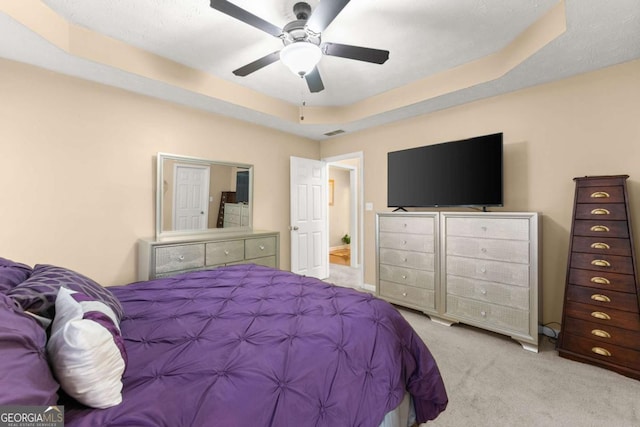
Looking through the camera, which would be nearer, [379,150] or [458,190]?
[458,190]

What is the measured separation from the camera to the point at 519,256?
241 centimetres

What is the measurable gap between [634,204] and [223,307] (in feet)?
10.6

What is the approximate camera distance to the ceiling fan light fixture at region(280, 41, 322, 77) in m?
1.73

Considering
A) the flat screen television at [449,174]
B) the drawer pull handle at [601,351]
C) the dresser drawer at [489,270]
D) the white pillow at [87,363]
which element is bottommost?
the drawer pull handle at [601,351]

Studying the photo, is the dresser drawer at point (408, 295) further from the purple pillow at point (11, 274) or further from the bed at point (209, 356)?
the purple pillow at point (11, 274)

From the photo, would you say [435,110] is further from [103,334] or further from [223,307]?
[103,334]

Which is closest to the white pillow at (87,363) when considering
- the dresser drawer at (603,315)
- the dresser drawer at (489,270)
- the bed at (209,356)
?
the bed at (209,356)

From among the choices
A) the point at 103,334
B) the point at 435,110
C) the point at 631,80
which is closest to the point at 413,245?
the point at 435,110

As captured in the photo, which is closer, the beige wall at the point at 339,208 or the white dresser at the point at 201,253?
the white dresser at the point at 201,253

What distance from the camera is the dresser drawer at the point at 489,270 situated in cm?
241

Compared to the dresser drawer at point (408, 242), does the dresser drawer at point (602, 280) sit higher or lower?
lower

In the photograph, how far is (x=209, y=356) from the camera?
0.96m

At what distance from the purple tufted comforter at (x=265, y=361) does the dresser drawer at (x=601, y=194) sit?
1975 mm

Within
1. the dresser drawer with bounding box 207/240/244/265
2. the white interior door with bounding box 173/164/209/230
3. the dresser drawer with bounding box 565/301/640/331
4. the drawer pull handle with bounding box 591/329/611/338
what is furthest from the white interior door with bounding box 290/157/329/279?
the drawer pull handle with bounding box 591/329/611/338
